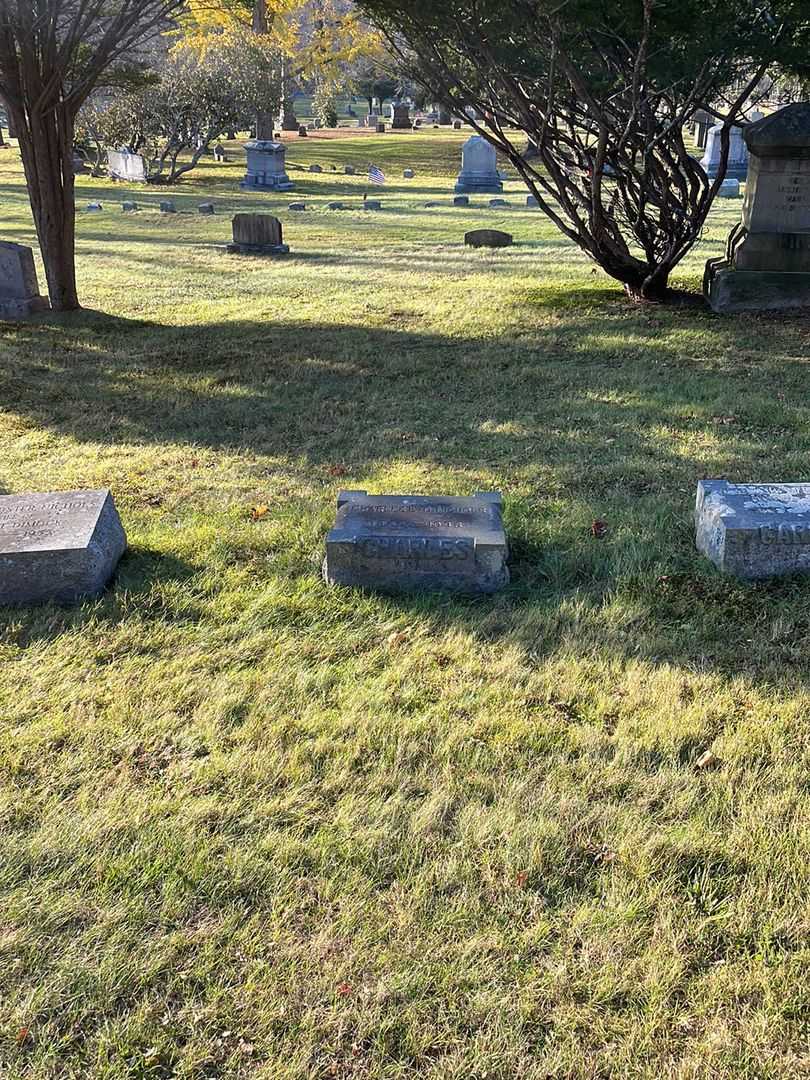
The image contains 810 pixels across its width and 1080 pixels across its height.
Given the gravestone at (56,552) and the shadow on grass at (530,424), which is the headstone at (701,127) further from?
the gravestone at (56,552)

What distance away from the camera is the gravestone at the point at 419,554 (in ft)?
13.2

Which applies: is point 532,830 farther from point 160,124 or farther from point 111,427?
point 160,124

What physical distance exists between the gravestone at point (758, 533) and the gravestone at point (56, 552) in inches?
121

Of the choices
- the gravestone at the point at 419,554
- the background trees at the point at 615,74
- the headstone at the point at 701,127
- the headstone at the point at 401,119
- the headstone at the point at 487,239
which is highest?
the headstone at the point at 401,119

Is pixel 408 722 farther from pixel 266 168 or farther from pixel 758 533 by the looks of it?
pixel 266 168

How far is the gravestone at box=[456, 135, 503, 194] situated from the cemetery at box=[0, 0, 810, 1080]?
76.3ft

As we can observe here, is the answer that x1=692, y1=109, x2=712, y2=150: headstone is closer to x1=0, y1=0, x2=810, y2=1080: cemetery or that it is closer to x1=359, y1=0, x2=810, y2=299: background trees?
x1=359, y1=0, x2=810, y2=299: background trees

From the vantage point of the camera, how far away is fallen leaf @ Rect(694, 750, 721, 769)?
115 inches

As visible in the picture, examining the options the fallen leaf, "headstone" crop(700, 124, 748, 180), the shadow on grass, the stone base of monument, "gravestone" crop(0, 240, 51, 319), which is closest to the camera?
the fallen leaf

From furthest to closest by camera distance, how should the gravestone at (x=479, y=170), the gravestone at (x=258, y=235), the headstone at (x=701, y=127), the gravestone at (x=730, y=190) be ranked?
the headstone at (x=701, y=127) < the gravestone at (x=479, y=170) < the gravestone at (x=730, y=190) < the gravestone at (x=258, y=235)

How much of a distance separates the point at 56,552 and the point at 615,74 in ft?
29.9

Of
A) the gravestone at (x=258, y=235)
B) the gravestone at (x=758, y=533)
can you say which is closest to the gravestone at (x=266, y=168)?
the gravestone at (x=258, y=235)

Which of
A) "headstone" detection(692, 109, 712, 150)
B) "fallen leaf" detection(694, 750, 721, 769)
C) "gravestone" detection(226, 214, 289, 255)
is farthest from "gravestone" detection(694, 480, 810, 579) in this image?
"headstone" detection(692, 109, 712, 150)

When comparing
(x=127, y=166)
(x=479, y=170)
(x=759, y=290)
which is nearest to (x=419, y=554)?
(x=759, y=290)
